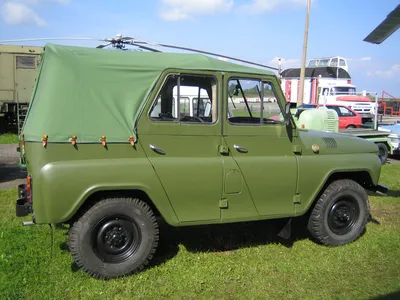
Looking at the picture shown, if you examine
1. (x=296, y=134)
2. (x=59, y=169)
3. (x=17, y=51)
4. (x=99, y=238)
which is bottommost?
(x=99, y=238)

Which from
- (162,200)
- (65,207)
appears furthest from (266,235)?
(65,207)

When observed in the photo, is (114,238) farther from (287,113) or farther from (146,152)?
(287,113)

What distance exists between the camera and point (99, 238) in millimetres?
3934

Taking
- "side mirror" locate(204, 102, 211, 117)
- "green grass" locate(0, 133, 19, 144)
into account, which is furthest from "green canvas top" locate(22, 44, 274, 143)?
"green grass" locate(0, 133, 19, 144)

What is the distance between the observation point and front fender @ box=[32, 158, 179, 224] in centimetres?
364

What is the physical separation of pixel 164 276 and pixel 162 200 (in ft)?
2.65

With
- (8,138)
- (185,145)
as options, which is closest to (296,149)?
(185,145)

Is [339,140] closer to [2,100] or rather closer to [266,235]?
[266,235]

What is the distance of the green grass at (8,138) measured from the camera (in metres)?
14.3

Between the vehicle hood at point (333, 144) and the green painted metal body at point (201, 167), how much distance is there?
1cm

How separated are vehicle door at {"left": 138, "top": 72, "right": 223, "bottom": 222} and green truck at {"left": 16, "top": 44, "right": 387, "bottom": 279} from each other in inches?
0.4

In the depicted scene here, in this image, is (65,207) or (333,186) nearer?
(65,207)

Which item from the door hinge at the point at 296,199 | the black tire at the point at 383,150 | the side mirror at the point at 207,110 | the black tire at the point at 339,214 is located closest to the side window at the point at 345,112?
the black tire at the point at 383,150

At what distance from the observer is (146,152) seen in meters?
4.02
